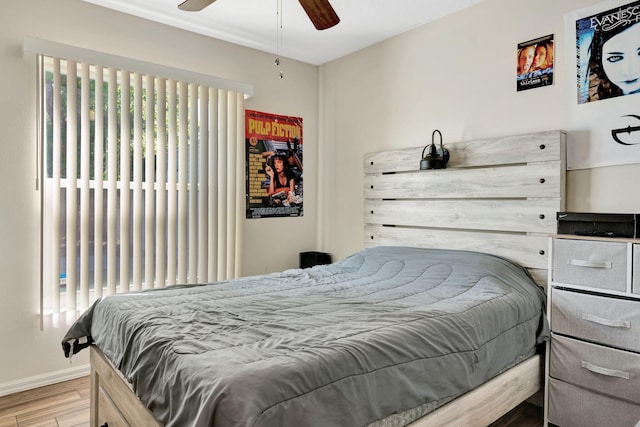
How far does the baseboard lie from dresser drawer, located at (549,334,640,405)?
9.56 ft

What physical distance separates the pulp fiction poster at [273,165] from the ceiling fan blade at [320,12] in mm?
1599

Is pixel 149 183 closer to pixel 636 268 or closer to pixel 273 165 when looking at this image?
pixel 273 165

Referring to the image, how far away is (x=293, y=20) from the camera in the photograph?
3.03 metres

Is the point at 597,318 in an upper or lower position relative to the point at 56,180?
lower

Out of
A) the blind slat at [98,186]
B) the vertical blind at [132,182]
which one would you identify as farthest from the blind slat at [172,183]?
the blind slat at [98,186]

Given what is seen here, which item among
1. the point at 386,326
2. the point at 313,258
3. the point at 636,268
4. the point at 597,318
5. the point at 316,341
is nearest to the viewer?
the point at 316,341

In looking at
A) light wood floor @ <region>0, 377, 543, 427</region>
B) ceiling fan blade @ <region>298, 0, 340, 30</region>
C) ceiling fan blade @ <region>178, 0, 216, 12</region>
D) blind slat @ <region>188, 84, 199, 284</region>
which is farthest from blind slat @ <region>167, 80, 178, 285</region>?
ceiling fan blade @ <region>298, 0, 340, 30</region>

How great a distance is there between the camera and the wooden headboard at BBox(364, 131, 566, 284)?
2.35 m

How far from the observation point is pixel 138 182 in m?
2.87

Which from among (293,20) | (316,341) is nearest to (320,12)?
(293,20)

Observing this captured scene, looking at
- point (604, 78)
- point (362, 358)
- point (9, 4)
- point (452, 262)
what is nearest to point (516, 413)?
point (452, 262)

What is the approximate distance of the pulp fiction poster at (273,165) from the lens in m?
3.50

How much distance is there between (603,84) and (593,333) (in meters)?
1.33

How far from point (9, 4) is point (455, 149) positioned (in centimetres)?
298
